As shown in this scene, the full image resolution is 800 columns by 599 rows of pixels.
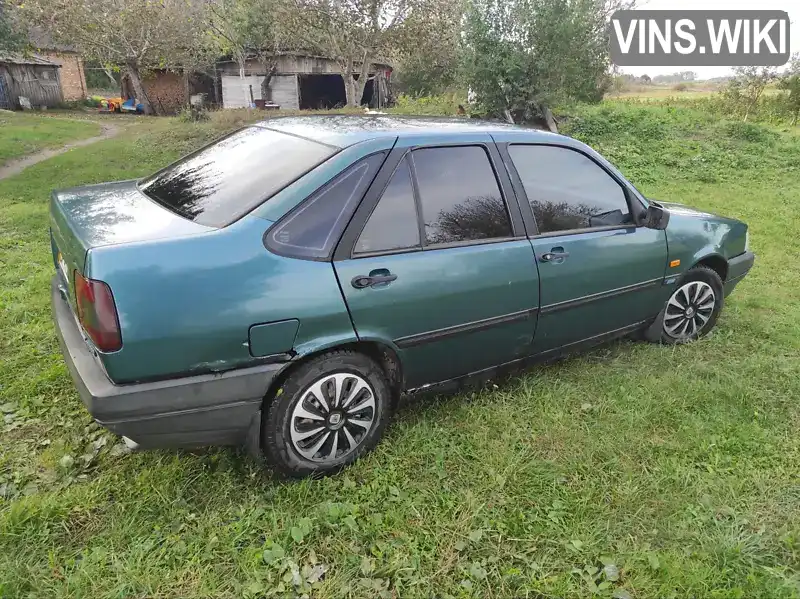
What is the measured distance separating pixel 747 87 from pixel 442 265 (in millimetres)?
18647

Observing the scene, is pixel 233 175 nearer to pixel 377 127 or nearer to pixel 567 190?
pixel 377 127

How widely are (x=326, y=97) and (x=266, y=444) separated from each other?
2778 centimetres

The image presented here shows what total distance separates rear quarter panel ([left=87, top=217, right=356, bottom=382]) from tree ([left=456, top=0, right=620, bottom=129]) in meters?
10.8

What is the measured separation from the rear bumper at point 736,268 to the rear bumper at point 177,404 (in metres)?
3.55

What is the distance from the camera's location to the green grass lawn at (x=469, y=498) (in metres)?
2.26

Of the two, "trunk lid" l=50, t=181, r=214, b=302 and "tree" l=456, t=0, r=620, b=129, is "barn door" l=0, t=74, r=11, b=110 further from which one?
"trunk lid" l=50, t=181, r=214, b=302

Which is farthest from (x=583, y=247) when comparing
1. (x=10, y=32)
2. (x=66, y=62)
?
(x=66, y=62)

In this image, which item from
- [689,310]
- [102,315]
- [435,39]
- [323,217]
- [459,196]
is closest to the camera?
[102,315]

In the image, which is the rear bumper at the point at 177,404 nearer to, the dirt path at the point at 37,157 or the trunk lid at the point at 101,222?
the trunk lid at the point at 101,222

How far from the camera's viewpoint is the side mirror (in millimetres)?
3598

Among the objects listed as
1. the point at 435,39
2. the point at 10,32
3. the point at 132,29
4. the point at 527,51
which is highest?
the point at 132,29

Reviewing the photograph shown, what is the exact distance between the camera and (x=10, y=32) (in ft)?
68.9

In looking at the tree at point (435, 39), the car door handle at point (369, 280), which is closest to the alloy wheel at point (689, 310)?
the car door handle at point (369, 280)

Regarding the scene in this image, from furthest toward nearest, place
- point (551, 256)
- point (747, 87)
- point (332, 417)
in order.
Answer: point (747, 87), point (551, 256), point (332, 417)
